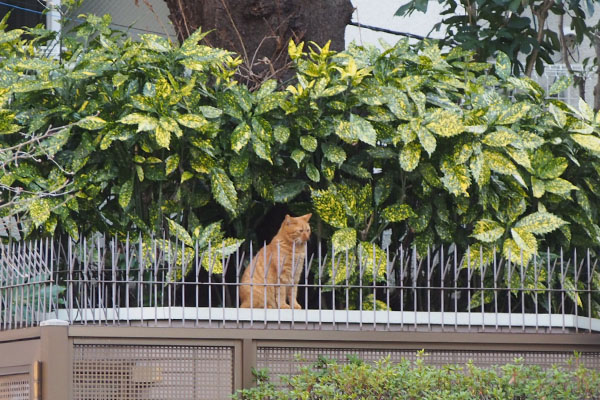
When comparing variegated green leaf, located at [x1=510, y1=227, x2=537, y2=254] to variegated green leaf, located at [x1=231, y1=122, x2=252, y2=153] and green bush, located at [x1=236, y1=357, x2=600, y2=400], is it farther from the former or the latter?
variegated green leaf, located at [x1=231, y1=122, x2=252, y2=153]

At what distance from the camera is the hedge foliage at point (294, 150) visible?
6418 millimetres

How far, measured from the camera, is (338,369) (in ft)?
19.0

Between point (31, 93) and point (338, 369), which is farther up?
point (31, 93)

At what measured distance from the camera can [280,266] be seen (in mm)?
6156

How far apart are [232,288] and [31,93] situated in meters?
1.88

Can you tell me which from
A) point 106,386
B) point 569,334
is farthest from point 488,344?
point 106,386

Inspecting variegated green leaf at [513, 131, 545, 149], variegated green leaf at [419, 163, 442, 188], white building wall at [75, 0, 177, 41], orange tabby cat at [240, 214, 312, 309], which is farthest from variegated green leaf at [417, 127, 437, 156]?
white building wall at [75, 0, 177, 41]

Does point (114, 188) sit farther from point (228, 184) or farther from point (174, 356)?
point (174, 356)

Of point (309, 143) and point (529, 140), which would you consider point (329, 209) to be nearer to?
point (309, 143)

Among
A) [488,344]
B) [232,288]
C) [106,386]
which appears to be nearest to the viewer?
[106,386]

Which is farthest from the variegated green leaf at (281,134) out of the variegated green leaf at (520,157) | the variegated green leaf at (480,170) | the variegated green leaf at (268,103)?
the variegated green leaf at (520,157)

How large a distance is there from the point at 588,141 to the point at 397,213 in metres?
1.36

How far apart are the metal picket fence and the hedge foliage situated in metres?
0.17

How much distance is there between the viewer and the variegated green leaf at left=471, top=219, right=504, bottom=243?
21.5 ft
